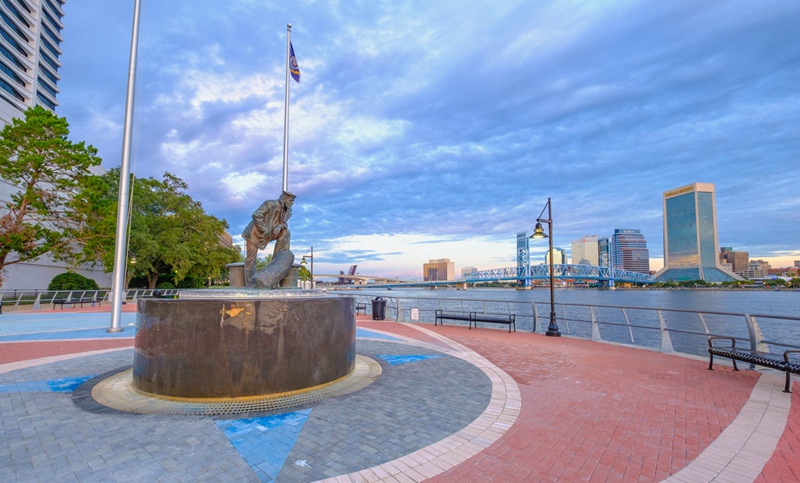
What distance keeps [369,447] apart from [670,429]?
3.83 metres

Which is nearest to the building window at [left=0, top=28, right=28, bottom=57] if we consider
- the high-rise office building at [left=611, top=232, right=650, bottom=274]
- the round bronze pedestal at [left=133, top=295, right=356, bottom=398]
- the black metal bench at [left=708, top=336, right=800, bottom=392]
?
the round bronze pedestal at [left=133, top=295, right=356, bottom=398]

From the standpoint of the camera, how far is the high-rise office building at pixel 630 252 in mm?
171625

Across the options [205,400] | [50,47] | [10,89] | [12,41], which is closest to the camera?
[205,400]

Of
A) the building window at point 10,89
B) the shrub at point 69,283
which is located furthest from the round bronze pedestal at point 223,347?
the building window at point 10,89

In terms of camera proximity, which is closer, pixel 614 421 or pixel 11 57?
pixel 614 421

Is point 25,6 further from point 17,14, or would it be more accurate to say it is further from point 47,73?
point 47,73

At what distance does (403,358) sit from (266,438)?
16.7 feet

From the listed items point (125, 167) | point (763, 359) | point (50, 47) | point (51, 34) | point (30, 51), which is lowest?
point (763, 359)

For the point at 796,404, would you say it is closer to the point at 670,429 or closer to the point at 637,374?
the point at 637,374

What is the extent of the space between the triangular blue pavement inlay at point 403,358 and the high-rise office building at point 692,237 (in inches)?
5900

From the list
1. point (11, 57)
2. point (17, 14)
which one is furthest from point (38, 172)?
point (17, 14)

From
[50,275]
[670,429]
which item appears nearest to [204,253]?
[50,275]

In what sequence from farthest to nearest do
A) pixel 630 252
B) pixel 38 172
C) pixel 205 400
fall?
pixel 630 252, pixel 38 172, pixel 205 400

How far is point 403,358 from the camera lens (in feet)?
30.6
